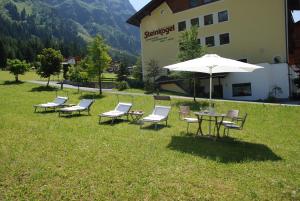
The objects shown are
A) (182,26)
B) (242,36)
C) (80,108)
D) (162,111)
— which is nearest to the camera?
(162,111)

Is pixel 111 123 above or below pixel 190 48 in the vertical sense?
below

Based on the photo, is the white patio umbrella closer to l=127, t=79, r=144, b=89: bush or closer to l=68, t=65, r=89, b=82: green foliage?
l=68, t=65, r=89, b=82: green foliage

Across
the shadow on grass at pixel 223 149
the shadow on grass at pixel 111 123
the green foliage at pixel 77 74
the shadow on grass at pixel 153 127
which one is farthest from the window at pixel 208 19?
the shadow on grass at pixel 223 149

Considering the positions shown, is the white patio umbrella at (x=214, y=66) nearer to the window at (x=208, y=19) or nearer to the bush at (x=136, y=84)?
the window at (x=208, y=19)

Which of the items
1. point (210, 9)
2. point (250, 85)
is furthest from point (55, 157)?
point (210, 9)

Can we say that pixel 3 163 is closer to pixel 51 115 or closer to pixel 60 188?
pixel 60 188

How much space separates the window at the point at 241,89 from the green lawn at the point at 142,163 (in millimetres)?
20532

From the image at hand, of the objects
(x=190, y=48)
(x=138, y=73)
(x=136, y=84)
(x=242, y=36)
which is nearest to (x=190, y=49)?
(x=190, y=48)

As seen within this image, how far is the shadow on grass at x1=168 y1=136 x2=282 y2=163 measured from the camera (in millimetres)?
9008

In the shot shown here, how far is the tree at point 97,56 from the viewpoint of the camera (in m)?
30.2

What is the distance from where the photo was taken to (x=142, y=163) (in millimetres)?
8164

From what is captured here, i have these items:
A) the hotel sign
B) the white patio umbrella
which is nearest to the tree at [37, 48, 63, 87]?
the hotel sign

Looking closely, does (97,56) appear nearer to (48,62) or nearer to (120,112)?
(48,62)

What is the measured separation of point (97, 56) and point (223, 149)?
73.8 feet
